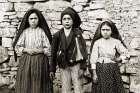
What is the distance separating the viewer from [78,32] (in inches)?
179

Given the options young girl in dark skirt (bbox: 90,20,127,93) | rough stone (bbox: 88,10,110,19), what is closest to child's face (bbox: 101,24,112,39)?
young girl in dark skirt (bbox: 90,20,127,93)

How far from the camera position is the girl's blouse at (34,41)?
15.0 feet

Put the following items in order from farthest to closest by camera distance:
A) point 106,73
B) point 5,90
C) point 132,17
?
1. point 5,90
2. point 132,17
3. point 106,73

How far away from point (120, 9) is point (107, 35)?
1145mm

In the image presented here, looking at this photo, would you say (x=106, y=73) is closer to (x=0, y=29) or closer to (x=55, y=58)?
(x=55, y=58)

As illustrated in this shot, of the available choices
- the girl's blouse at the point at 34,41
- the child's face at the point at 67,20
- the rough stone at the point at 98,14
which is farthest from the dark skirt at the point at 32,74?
the rough stone at the point at 98,14

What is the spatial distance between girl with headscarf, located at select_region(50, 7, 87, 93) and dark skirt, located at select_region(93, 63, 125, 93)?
0.29m

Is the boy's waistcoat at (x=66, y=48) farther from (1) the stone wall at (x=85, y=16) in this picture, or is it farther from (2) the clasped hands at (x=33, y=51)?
(1) the stone wall at (x=85, y=16)

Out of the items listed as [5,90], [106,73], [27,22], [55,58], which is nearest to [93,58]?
[106,73]

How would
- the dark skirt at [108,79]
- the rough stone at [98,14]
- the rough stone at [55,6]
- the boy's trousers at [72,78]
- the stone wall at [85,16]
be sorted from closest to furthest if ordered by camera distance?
the dark skirt at [108,79] < the boy's trousers at [72,78] < the stone wall at [85,16] < the rough stone at [98,14] < the rough stone at [55,6]

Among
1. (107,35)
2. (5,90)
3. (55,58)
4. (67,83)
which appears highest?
(107,35)

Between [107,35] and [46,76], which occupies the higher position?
[107,35]

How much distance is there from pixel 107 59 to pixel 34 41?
3.77 feet

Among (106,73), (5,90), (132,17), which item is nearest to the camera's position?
(106,73)
